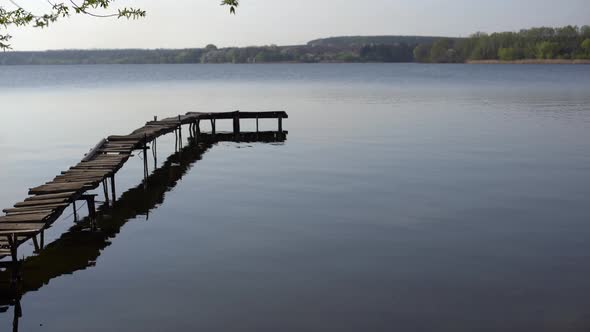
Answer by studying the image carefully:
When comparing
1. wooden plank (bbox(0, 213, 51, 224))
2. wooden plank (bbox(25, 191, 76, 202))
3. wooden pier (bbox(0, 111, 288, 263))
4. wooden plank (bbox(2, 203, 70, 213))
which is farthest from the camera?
wooden plank (bbox(25, 191, 76, 202))

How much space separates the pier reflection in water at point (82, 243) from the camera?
39.7 feet

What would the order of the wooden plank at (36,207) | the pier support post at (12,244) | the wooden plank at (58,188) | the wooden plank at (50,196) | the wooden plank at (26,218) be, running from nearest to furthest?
1. the pier support post at (12,244)
2. the wooden plank at (26,218)
3. the wooden plank at (36,207)
4. the wooden plank at (50,196)
5. the wooden plank at (58,188)

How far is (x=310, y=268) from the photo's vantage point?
43.2ft

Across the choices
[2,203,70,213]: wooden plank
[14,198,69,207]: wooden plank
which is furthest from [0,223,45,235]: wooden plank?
[14,198,69,207]: wooden plank

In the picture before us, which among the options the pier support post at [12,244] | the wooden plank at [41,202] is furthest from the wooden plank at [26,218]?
the wooden plank at [41,202]

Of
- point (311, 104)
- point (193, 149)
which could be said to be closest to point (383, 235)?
point (193, 149)

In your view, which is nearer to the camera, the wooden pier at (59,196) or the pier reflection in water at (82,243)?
the wooden pier at (59,196)

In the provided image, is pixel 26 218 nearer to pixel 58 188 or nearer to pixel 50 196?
pixel 50 196

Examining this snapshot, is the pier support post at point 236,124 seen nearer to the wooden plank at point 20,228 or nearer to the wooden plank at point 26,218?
the wooden plank at point 26,218

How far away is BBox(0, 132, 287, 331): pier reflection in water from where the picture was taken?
1211 cm

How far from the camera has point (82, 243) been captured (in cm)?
1551

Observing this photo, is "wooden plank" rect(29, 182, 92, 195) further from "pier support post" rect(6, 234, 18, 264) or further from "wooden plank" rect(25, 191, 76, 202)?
"pier support post" rect(6, 234, 18, 264)

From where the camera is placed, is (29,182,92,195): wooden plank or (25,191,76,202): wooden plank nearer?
(25,191,76,202): wooden plank

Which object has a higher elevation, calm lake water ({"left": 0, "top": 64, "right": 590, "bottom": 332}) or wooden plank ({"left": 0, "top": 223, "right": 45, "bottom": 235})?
wooden plank ({"left": 0, "top": 223, "right": 45, "bottom": 235})
